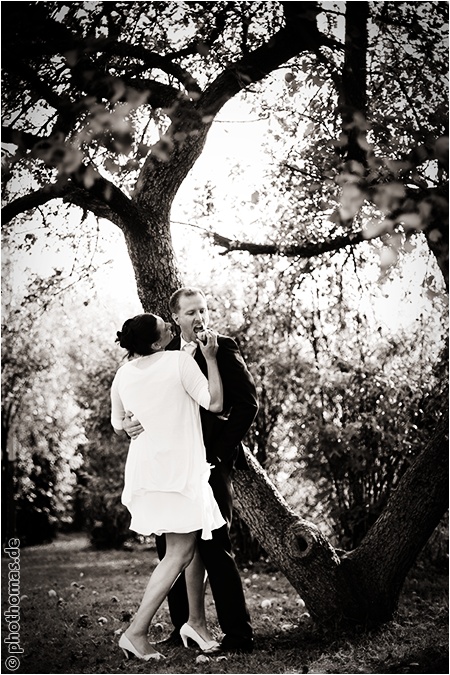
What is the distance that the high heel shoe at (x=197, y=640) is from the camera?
4324 millimetres

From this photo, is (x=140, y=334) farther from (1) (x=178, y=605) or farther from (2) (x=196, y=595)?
(1) (x=178, y=605)

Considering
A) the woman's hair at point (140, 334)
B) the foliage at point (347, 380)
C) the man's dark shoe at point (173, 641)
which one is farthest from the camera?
the foliage at point (347, 380)

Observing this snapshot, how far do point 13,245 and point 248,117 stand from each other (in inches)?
92.0

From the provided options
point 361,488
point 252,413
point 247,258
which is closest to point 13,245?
point 247,258

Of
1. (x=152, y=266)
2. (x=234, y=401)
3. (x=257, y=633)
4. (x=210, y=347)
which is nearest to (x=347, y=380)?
(x=152, y=266)

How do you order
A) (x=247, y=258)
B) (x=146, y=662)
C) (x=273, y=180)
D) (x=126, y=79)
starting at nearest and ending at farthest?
(x=146, y=662)
(x=126, y=79)
(x=273, y=180)
(x=247, y=258)

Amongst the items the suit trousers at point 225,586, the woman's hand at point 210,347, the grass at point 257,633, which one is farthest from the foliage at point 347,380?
the suit trousers at point 225,586

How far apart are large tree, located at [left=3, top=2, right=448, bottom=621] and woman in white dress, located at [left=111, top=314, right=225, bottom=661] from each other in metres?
1.08

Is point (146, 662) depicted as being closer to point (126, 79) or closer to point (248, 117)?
point (126, 79)

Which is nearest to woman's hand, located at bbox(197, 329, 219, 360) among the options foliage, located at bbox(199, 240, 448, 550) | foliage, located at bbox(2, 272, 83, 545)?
foliage, located at bbox(199, 240, 448, 550)

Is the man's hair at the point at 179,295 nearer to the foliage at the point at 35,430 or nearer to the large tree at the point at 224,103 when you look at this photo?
the large tree at the point at 224,103

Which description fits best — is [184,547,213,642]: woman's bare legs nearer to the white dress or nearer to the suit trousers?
the suit trousers

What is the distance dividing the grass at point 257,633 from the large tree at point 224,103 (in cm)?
33

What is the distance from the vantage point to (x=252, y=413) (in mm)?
4445
